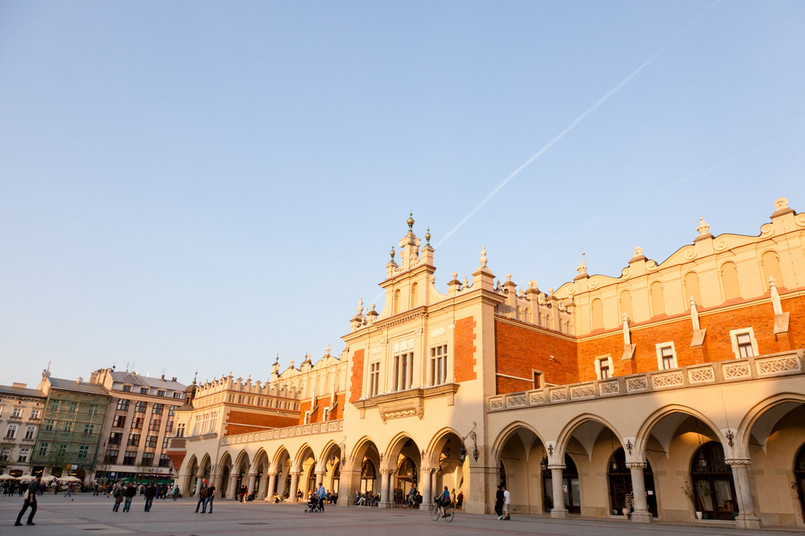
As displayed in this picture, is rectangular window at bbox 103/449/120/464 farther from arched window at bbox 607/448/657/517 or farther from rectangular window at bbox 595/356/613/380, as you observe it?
arched window at bbox 607/448/657/517

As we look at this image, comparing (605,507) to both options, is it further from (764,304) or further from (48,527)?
(48,527)

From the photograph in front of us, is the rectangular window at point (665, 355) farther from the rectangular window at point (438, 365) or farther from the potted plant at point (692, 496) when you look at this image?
the rectangular window at point (438, 365)

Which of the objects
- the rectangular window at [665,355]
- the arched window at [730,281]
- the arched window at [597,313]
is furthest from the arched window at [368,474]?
the arched window at [730,281]

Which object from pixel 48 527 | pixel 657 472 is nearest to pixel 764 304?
pixel 657 472

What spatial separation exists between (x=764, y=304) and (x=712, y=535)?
1459 cm

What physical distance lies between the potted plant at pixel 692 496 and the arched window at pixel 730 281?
9.48m

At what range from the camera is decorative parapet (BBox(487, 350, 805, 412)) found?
18562 millimetres

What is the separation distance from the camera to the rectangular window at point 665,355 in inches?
1144

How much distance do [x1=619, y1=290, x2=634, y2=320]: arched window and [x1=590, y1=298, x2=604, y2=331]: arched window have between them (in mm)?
1420

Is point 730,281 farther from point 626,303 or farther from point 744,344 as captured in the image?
point 626,303

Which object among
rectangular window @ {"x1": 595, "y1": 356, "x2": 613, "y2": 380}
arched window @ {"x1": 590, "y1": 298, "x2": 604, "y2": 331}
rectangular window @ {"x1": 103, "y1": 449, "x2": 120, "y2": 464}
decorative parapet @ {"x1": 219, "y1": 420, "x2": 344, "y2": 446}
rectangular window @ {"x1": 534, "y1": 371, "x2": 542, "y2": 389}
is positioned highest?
arched window @ {"x1": 590, "y1": 298, "x2": 604, "y2": 331}

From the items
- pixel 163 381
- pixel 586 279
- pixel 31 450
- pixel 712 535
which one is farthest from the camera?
pixel 163 381

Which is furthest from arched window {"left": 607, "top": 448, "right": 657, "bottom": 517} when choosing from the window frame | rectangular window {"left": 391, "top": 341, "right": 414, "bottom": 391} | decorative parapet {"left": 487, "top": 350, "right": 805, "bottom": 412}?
rectangular window {"left": 391, "top": 341, "right": 414, "bottom": 391}

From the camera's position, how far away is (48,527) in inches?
623
